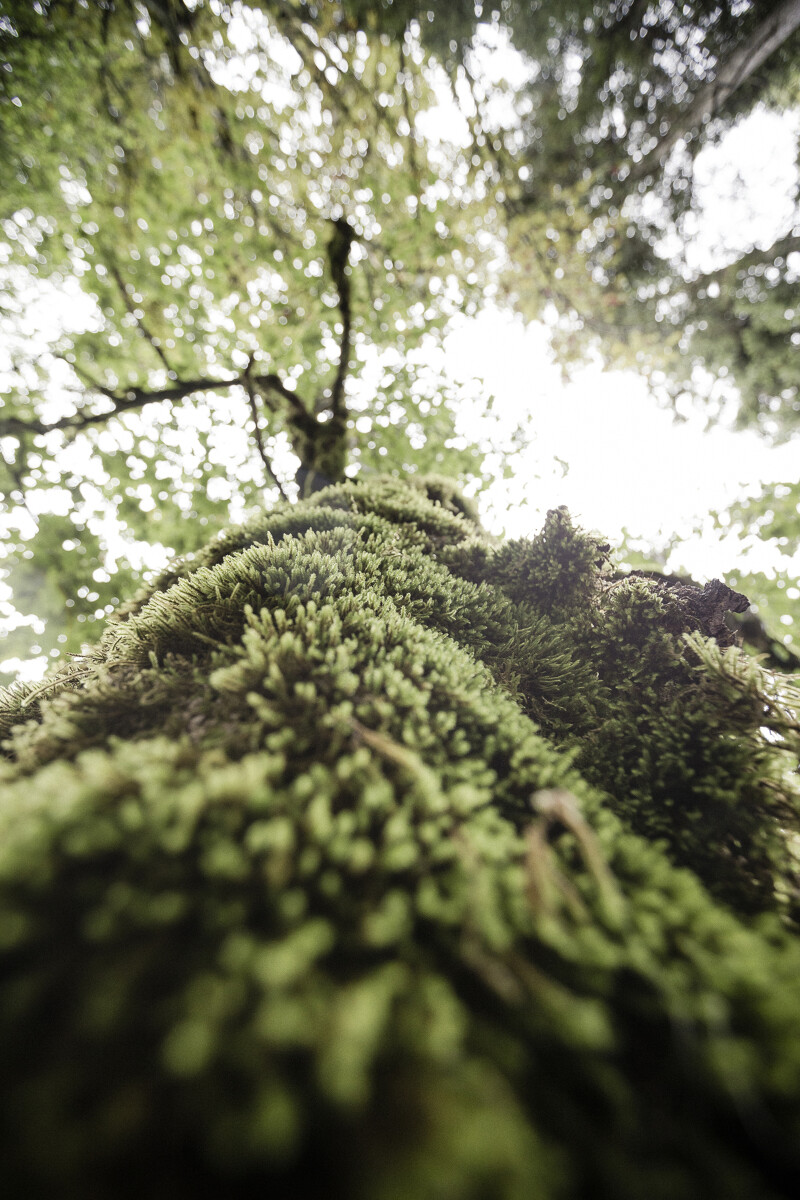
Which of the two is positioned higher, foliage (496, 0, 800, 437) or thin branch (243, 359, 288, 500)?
foliage (496, 0, 800, 437)

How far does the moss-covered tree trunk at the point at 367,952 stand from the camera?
609 mm

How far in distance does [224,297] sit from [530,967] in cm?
681

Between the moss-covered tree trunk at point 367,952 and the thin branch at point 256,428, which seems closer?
the moss-covered tree trunk at point 367,952

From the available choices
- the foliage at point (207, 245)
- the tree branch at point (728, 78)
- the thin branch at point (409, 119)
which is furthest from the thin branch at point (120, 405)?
the tree branch at point (728, 78)

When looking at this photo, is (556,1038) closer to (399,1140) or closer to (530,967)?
(530,967)

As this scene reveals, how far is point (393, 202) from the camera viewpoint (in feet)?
18.3

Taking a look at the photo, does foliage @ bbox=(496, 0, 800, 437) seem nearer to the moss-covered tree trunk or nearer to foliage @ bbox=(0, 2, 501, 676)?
foliage @ bbox=(0, 2, 501, 676)

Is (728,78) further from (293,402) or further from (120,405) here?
(120,405)

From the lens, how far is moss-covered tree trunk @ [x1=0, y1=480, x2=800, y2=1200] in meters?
0.61

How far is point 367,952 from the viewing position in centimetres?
82

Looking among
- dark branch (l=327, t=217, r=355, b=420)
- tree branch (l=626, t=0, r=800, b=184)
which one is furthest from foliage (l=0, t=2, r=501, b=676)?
tree branch (l=626, t=0, r=800, b=184)

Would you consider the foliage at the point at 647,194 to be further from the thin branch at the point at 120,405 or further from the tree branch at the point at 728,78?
the thin branch at the point at 120,405

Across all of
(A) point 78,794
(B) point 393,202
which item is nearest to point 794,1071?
(A) point 78,794

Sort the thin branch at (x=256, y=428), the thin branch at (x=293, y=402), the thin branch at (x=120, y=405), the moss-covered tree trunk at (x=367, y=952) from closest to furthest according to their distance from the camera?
the moss-covered tree trunk at (x=367, y=952)
the thin branch at (x=256, y=428)
the thin branch at (x=120, y=405)
the thin branch at (x=293, y=402)
